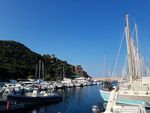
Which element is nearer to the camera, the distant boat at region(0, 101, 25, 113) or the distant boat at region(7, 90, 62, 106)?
the distant boat at region(0, 101, 25, 113)

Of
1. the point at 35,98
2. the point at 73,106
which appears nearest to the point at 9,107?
the point at 35,98

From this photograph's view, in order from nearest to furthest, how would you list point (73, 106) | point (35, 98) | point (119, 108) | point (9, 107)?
point (119, 108)
point (9, 107)
point (73, 106)
point (35, 98)

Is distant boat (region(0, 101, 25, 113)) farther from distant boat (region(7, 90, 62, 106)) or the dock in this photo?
the dock

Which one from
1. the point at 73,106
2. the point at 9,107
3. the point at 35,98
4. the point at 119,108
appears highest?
the point at 119,108

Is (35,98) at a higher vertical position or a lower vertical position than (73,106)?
higher

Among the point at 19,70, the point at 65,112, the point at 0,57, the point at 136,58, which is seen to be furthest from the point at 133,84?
the point at 0,57

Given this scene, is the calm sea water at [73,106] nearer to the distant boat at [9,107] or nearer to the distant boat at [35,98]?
the distant boat at [35,98]

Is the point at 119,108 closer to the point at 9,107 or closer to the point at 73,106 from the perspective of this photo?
the point at 9,107

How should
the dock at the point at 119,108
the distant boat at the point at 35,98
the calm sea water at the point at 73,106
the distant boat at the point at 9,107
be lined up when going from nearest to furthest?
the dock at the point at 119,108 < the distant boat at the point at 9,107 < the calm sea water at the point at 73,106 < the distant boat at the point at 35,98

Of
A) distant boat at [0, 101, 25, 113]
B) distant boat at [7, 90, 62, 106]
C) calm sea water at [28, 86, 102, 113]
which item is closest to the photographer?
distant boat at [0, 101, 25, 113]

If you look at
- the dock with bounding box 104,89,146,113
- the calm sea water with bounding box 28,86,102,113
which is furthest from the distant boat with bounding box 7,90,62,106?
the dock with bounding box 104,89,146,113

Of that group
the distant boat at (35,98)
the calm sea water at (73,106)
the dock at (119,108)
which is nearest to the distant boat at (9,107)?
the calm sea water at (73,106)

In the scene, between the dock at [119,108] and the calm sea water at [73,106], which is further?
the calm sea water at [73,106]

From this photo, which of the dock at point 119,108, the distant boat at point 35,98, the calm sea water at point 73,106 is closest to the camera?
the dock at point 119,108
